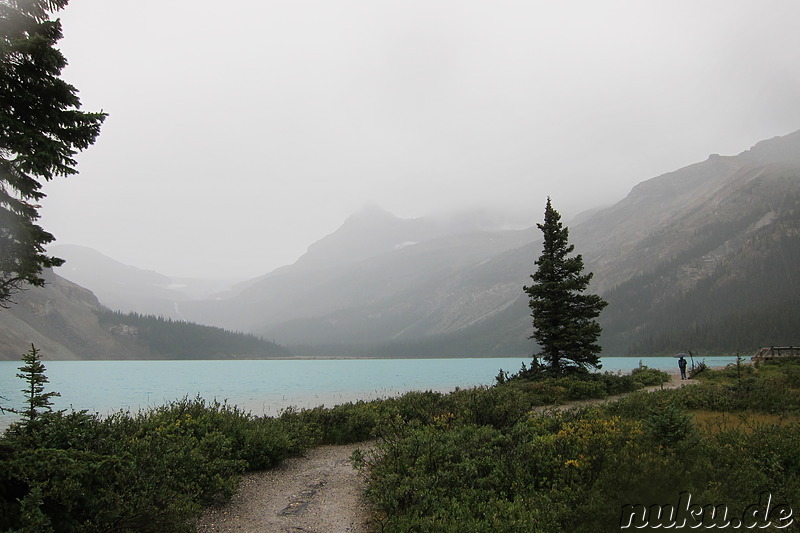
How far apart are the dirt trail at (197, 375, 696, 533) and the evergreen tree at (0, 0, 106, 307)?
5494 millimetres

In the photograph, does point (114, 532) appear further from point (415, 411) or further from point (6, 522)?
point (415, 411)

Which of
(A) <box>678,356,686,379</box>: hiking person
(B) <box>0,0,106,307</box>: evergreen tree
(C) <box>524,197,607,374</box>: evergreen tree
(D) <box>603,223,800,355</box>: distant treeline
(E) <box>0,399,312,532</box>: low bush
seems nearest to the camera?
(E) <box>0,399,312,532</box>: low bush

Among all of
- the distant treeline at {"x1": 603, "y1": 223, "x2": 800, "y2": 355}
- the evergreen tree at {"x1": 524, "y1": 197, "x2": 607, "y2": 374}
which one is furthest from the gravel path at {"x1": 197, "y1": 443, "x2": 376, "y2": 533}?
the distant treeline at {"x1": 603, "y1": 223, "x2": 800, "y2": 355}

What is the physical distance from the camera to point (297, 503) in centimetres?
856

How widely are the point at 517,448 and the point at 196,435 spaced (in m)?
7.45

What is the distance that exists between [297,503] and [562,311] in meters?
21.0

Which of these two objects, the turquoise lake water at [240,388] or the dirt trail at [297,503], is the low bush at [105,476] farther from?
the turquoise lake water at [240,388]

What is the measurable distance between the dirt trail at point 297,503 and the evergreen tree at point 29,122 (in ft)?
18.0

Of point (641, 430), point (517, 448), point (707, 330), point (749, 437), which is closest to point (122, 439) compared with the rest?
point (517, 448)

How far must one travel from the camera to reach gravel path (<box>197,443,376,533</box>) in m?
7.37

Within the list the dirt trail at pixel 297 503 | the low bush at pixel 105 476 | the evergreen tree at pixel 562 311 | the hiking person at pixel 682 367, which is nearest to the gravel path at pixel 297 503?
the dirt trail at pixel 297 503

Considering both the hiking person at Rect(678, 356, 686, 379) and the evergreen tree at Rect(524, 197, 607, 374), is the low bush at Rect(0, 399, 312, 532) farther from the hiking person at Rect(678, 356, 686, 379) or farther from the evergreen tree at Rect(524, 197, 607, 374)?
the hiking person at Rect(678, 356, 686, 379)

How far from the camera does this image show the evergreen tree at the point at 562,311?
2527 cm

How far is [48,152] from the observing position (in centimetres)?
678
